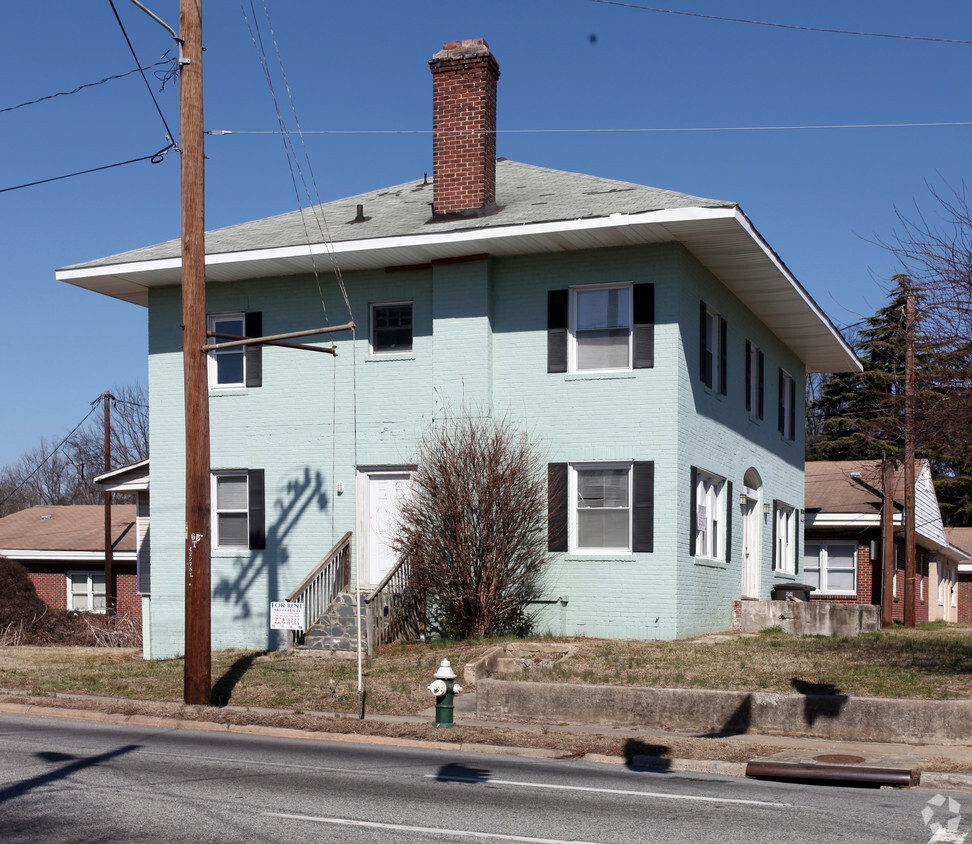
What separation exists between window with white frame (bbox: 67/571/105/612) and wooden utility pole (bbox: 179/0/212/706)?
2145 cm

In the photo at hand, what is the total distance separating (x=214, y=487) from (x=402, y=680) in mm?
7586

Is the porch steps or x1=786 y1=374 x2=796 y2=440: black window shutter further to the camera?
x1=786 y1=374 x2=796 y2=440: black window shutter

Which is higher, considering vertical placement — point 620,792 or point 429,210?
point 429,210

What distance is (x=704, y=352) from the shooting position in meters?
20.3

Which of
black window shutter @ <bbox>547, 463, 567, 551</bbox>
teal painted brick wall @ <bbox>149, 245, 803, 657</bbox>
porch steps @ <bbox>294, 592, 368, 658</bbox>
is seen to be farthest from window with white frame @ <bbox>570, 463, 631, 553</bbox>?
porch steps @ <bbox>294, 592, 368, 658</bbox>

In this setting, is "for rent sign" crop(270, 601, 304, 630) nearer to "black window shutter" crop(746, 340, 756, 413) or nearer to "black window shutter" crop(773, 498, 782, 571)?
"black window shutter" crop(746, 340, 756, 413)

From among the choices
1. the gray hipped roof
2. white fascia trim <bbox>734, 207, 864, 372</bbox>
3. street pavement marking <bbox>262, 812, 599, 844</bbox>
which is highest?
the gray hipped roof

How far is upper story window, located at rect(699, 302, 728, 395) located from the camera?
20188 millimetres

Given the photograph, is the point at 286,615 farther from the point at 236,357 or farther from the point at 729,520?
the point at 729,520

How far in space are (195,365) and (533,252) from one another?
751cm

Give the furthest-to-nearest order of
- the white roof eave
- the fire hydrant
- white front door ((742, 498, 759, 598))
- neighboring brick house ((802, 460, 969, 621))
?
neighboring brick house ((802, 460, 969, 621)) < white front door ((742, 498, 759, 598)) < the white roof eave < the fire hydrant

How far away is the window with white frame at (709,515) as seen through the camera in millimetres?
20219

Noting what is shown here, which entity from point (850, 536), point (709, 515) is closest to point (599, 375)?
point (709, 515)

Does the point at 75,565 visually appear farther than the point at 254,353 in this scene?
Yes
